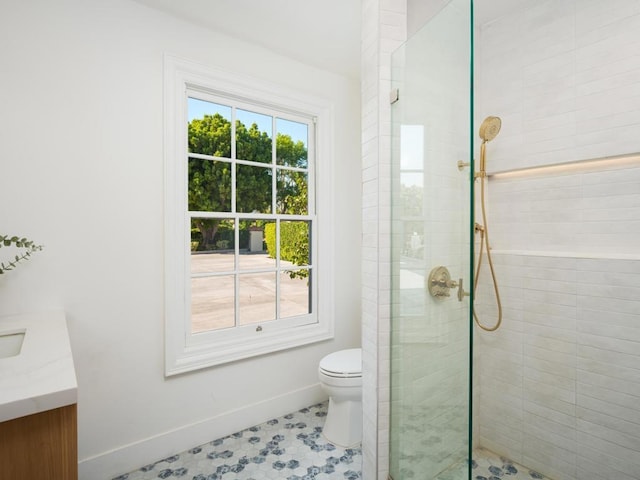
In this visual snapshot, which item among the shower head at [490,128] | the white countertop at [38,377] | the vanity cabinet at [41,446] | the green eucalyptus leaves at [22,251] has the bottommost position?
the vanity cabinet at [41,446]

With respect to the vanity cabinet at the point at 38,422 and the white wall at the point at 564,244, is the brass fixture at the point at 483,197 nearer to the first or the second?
the white wall at the point at 564,244

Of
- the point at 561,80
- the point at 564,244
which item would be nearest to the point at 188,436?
the point at 564,244

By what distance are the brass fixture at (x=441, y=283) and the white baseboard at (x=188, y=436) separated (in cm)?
162

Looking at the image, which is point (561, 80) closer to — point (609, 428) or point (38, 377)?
point (609, 428)

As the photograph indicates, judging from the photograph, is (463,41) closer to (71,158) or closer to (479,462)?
(71,158)

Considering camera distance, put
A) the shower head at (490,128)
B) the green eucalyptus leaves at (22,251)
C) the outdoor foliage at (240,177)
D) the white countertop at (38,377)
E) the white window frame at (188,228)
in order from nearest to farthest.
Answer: the white countertop at (38,377)
the green eucalyptus leaves at (22,251)
the shower head at (490,128)
the white window frame at (188,228)
the outdoor foliage at (240,177)

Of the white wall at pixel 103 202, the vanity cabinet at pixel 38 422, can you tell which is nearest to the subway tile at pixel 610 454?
the white wall at pixel 103 202

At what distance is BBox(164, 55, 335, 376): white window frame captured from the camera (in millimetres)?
1976

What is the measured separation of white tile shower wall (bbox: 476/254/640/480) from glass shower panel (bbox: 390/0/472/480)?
0.87 meters

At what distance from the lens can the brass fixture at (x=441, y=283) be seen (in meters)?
1.13

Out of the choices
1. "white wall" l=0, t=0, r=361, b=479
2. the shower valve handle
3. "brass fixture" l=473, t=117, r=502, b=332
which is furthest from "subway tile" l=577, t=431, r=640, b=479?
"white wall" l=0, t=0, r=361, b=479

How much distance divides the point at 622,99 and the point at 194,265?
2.41 m

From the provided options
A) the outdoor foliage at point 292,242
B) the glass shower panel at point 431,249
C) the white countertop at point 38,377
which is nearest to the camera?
the white countertop at point 38,377

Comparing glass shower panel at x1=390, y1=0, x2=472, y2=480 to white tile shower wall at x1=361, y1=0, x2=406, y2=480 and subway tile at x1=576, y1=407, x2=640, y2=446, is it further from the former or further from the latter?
subway tile at x1=576, y1=407, x2=640, y2=446
